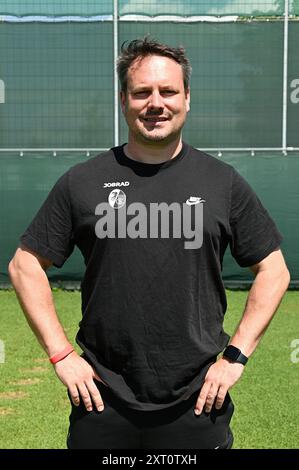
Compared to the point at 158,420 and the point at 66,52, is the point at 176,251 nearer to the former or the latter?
the point at 158,420

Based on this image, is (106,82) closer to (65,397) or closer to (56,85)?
(56,85)

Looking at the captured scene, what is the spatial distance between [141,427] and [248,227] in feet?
2.38

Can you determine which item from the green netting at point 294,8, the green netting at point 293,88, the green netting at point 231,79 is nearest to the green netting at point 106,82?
the green netting at point 231,79

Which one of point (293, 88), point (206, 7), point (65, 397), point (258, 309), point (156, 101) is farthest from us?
point (293, 88)

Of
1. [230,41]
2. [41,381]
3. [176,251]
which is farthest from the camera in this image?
[230,41]

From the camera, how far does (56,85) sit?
34.6 ft

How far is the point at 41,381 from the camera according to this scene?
19.6 ft

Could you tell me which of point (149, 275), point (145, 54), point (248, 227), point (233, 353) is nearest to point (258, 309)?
point (233, 353)

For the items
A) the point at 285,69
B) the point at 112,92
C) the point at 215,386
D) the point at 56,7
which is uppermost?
the point at 56,7

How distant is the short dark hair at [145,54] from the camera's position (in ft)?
7.80
